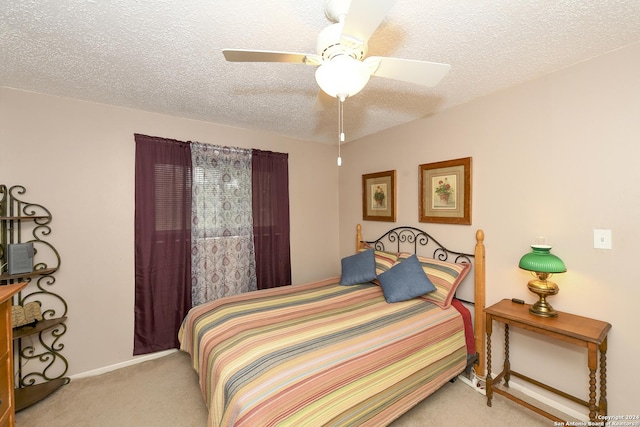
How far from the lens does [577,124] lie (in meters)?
1.86

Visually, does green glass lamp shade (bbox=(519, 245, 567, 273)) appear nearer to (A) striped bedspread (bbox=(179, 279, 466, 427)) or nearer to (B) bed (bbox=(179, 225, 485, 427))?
(B) bed (bbox=(179, 225, 485, 427))

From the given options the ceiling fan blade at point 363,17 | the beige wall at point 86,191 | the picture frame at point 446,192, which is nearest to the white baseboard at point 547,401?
the picture frame at point 446,192

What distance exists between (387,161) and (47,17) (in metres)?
3.00

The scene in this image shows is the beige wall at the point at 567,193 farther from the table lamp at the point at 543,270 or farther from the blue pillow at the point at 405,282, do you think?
the blue pillow at the point at 405,282

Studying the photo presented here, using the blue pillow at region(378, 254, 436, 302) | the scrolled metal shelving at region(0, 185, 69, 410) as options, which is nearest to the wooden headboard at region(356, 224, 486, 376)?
the blue pillow at region(378, 254, 436, 302)

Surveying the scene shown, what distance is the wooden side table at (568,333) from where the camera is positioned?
1562mm

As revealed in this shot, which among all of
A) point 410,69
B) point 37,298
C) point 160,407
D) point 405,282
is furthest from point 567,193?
point 37,298

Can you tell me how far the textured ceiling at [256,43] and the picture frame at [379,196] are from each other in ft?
3.40

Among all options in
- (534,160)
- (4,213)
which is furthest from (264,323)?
(534,160)

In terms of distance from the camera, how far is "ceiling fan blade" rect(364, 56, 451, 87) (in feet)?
4.13

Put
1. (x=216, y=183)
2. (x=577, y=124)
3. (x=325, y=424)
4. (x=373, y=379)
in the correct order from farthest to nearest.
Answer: (x=216, y=183), (x=577, y=124), (x=373, y=379), (x=325, y=424)

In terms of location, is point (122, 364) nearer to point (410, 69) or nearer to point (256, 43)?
point (256, 43)

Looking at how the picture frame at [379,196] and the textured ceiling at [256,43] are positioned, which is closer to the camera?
the textured ceiling at [256,43]

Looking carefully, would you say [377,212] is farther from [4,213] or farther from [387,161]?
[4,213]
